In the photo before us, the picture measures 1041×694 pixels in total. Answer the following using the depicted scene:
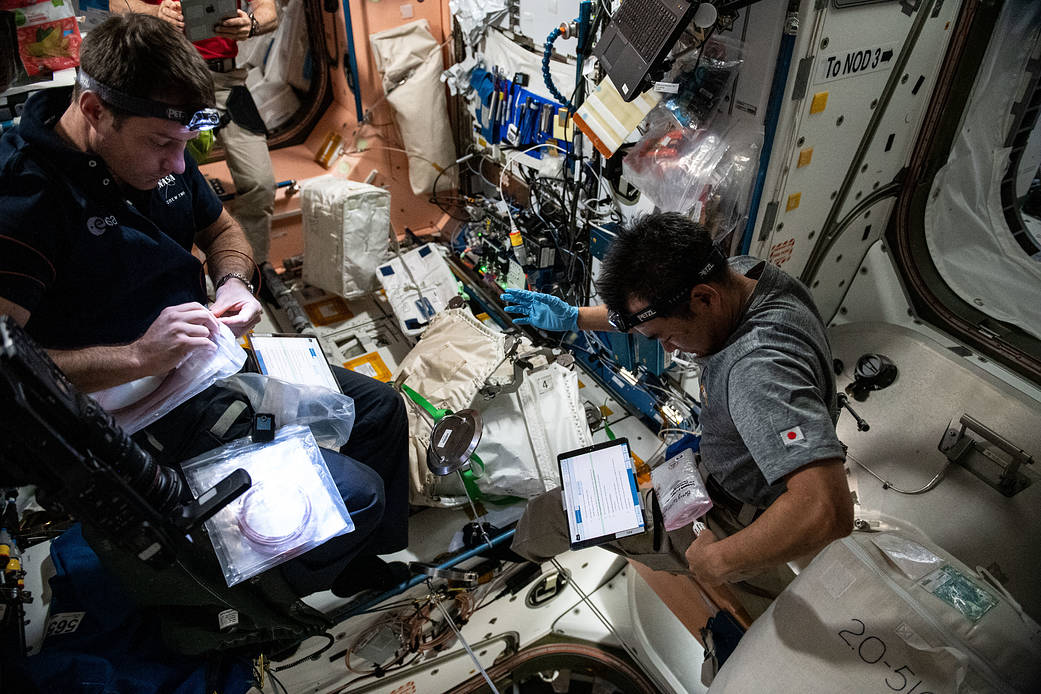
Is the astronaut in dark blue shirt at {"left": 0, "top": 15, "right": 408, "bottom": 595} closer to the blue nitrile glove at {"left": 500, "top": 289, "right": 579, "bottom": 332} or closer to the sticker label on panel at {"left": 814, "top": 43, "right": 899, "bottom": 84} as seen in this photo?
the blue nitrile glove at {"left": 500, "top": 289, "right": 579, "bottom": 332}

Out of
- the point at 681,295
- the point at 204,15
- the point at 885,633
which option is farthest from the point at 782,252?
the point at 204,15

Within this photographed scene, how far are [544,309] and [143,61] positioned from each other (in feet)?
5.36

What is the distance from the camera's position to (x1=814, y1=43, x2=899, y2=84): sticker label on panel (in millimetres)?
2203

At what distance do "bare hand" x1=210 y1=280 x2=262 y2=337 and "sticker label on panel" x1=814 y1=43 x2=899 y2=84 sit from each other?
2.16 meters

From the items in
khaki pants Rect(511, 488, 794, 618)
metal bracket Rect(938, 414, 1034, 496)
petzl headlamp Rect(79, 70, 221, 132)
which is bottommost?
khaki pants Rect(511, 488, 794, 618)

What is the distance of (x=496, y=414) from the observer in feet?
9.33

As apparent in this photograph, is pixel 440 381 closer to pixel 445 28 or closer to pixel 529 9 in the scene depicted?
pixel 529 9

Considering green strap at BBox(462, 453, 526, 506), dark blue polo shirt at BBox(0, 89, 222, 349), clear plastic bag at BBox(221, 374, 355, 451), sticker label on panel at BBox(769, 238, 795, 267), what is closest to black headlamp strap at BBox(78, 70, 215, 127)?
dark blue polo shirt at BBox(0, 89, 222, 349)

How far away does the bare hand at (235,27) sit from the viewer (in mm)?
3148

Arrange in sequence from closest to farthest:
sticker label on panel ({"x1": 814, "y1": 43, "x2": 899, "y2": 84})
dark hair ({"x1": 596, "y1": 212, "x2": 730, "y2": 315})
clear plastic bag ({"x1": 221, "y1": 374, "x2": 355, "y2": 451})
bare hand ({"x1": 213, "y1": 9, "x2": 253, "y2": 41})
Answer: dark hair ({"x1": 596, "y1": 212, "x2": 730, "y2": 315}) → clear plastic bag ({"x1": 221, "y1": 374, "x2": 355, "y2": 451}) → sticker label on panel ({"x1": 814, "y1": 43, "x2": 899, "y2": 84}) → bare hand ({"x1": 213, "y1": 9, "x2": 253, "y2": 41})

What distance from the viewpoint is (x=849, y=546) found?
1669 mm

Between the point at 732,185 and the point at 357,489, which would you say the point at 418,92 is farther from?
the point at 357,489

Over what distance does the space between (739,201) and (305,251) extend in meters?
2.72

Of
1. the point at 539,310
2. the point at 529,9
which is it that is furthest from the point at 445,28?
the point at 539,310
